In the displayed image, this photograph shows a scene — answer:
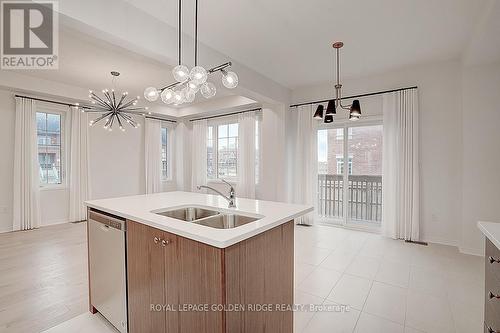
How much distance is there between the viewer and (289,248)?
1.75m

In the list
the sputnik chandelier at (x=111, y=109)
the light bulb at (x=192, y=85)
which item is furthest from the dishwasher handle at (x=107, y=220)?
the sputnik chandelier at (x=111, y=109)

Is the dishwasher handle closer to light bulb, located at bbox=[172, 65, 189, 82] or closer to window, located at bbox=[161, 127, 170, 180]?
light bulb, located at bbox=[172, 65, 189, 82]

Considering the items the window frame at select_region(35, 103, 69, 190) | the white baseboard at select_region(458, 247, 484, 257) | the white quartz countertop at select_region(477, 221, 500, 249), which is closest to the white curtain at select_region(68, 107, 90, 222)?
the window frame at select_region(35, 103, 69, 190)

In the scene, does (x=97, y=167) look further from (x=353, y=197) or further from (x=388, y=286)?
(x=388, y=286)

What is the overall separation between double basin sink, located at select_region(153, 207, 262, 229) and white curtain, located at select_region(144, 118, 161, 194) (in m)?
4.51

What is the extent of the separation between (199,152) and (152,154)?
121 cm

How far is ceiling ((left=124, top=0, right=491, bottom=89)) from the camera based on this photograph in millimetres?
2355

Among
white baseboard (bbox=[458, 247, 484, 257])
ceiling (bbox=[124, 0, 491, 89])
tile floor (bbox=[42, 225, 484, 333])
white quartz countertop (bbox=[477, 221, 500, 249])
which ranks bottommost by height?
tile floor (bbox=[42, 225, 484, 333])

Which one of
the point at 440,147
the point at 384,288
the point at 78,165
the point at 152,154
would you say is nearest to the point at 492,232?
the point at 384,288

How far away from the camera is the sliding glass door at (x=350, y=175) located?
14.4 feet

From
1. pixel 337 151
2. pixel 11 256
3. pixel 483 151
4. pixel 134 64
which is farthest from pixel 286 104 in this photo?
pixel 11 256

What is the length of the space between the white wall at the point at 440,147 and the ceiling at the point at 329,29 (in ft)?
0.91

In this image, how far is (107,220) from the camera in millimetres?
1884

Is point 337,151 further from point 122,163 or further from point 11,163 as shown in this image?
point 11,163
